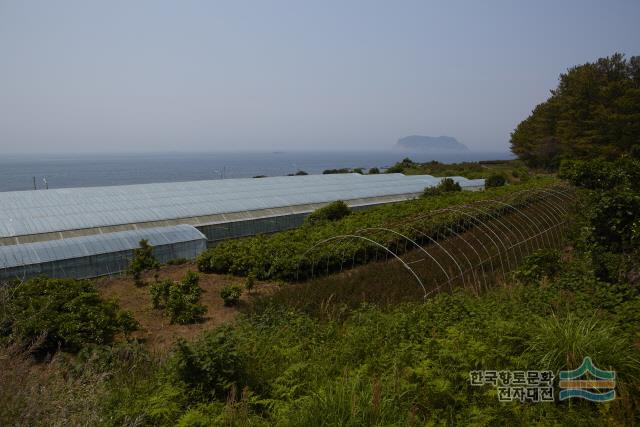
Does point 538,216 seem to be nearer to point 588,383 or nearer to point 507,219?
point 507,219

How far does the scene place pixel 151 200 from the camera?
2181cm

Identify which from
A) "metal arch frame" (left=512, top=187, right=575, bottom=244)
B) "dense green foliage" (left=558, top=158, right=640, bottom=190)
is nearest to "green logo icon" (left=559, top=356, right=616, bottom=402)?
"dense green foliage" (left=558, top=158, right=640, bottom=190)

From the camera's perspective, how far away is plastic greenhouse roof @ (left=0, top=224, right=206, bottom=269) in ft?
46.7

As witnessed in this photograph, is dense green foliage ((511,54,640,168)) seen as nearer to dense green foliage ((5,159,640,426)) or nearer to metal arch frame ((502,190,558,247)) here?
metal arch frame ((502,190,558,247))

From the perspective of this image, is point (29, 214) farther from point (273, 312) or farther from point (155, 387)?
point (155, 387)

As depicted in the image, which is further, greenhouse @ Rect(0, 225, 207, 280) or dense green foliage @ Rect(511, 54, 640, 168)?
dense green foliage @ Rect(511, 54, 640, 168)

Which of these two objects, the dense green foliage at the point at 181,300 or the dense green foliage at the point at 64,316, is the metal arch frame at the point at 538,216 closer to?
the dense green foliage at the point at 181,300

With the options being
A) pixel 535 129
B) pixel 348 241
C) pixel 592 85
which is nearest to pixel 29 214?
pixel 348 241

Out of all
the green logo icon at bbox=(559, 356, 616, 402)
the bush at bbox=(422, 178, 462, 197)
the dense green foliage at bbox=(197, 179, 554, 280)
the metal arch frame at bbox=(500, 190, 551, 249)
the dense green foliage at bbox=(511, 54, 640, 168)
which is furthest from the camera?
the dense green foliage at bbox=(511, 54, 640, 168)

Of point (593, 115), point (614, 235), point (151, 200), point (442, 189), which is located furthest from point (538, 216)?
point (593, 115)

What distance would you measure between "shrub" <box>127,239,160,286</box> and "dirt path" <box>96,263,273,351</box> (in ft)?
0.81

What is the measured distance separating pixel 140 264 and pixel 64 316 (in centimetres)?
530

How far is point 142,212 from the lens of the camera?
19.9 metres

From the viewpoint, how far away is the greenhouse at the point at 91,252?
14109mm
